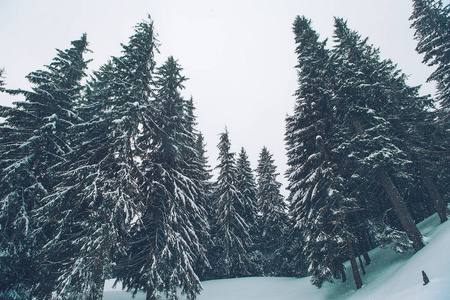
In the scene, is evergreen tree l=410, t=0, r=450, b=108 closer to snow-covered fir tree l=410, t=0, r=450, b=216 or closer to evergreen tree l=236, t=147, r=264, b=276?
snow-covered fir tree l=410, t=0, r=450, b=216

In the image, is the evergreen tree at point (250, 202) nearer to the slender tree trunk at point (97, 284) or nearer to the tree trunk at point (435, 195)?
the tree trunk at point (435, 195)

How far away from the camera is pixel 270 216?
27.6m

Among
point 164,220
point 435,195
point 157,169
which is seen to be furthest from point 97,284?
point 435,195

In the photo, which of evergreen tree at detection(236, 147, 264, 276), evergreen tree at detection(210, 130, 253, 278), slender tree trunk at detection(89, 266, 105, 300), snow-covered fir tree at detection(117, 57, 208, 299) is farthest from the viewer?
evergreen tree at detection(236, 147, 264, 276)

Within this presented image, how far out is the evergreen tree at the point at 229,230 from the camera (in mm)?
23844

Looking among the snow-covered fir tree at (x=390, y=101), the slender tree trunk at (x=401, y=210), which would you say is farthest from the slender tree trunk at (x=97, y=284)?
the snow-covered fir tree at (x=390, y=101)

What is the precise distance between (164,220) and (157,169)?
325 cm

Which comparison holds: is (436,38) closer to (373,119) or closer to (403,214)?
(373,119)

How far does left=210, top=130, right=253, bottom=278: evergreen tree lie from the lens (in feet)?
78.2

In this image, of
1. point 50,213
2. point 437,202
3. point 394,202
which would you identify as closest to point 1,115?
point 50,213

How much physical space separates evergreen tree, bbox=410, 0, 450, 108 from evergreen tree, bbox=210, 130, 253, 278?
1955cm

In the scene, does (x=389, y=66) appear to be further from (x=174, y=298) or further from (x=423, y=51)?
(x=174, y=298)

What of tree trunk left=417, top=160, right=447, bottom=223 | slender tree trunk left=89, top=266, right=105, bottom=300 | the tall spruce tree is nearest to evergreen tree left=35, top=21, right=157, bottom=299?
slender tree trunk left=89, top=266, right=105, bottom=300

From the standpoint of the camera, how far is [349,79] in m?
15.2
